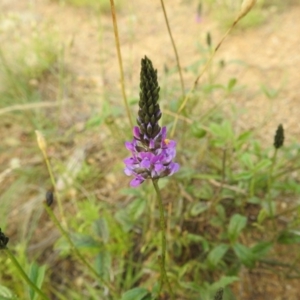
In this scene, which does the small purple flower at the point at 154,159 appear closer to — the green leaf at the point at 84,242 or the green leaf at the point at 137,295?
the green leaf at the point at 137,295

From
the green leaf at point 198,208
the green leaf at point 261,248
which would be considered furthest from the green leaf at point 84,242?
the green leaf at point 261,248

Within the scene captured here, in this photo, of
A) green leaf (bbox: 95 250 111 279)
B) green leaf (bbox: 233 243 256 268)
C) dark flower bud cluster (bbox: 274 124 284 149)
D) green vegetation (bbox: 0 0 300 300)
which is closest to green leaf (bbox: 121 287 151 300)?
green vegetation (bbox: 0 0 300 300)

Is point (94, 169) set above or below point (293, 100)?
below

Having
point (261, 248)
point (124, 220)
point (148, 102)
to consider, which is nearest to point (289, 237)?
point (261, 248)

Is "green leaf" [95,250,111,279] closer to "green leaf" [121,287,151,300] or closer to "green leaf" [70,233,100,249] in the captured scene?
"green leaf" [70,233,100,249]

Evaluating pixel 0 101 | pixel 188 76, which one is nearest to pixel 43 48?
pixel 0 101

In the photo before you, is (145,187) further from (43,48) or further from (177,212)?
(43,48)

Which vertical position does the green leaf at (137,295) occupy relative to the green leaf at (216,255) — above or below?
above

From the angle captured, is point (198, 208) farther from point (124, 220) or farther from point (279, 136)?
point (279, 136)
